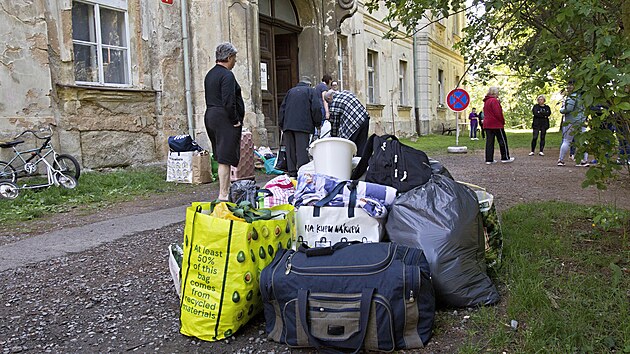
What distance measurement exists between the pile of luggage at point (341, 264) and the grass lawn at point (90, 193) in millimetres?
4226

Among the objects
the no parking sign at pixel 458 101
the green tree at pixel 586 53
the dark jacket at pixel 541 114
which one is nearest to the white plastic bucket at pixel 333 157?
the green tree at pixel 586 53

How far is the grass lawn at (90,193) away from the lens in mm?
6711

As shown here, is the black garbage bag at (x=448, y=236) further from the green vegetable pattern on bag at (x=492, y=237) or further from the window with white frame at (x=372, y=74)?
the window with white frame at (x=372, y=74)

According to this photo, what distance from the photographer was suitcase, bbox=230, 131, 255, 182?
9125 millimetres

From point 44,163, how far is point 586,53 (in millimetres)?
7042

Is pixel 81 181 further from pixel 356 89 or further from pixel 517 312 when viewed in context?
pixel 356 89

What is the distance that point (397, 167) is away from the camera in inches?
153

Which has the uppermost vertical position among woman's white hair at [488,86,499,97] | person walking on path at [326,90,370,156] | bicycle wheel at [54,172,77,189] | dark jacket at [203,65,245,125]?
woman's white hair at [488,86,499,97]

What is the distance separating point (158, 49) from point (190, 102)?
3.66 feet

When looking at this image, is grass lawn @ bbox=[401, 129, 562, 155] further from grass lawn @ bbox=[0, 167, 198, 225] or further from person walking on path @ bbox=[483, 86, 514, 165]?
grass lawn @ bbox=[0, 167, 198, 225]

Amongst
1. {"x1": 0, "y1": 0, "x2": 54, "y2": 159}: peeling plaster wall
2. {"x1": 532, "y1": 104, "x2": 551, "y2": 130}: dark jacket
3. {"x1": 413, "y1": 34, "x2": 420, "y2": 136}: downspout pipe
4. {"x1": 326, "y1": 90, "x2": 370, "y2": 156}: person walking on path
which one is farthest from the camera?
{"x1": 413, "y1": 34, "x2": 420, "y2": 136}: downspout pipe

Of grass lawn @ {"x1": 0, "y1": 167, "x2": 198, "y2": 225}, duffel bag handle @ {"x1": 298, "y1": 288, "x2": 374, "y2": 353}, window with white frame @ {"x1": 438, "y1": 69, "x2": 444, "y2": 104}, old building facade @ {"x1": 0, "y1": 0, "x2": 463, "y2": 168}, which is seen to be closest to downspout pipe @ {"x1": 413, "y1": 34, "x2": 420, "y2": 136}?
window with white frame @ {"x1": 438, "y1": 69, "x2": 444, "y2": 104}

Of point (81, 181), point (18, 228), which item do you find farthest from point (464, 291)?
point (81, 181)

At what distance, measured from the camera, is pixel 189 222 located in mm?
2982
